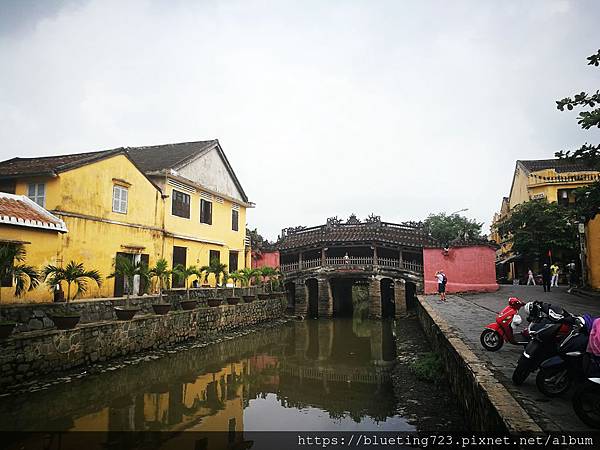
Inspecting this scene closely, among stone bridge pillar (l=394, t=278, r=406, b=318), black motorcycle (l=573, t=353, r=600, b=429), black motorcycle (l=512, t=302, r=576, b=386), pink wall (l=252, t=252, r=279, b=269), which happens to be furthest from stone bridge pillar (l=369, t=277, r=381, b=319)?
black motorcycle (l=573, t=353, r=600, b=429)

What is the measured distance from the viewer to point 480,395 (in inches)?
188

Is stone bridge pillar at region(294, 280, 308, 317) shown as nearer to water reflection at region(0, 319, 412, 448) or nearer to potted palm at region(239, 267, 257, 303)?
potted palm at region(239, 267, 257, 303)

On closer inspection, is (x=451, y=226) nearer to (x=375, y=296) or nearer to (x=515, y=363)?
(x=375, y=296)

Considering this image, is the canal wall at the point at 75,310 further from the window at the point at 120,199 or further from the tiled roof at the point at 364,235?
the tiled roof at the point at 364,235

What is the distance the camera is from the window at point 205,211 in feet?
64.3

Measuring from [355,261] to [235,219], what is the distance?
7.88m

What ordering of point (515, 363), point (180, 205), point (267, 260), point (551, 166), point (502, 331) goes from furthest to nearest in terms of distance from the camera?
point (551, 166) → point (267, 260) → point (180, 205) → point (502, 331) → point (515, 363)

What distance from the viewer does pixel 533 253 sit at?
24609mm

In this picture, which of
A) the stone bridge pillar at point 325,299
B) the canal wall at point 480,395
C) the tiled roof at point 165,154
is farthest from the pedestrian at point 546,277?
the tiled roof at point 165,154

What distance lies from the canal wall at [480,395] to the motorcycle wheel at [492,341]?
1.45ft

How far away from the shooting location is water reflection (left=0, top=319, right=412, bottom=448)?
6.46m

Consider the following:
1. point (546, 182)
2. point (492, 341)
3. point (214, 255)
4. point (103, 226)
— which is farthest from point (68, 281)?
point (546, 182)

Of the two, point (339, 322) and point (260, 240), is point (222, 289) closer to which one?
point (339, 322)

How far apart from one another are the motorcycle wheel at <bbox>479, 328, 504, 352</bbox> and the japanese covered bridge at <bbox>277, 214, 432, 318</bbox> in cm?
1587
